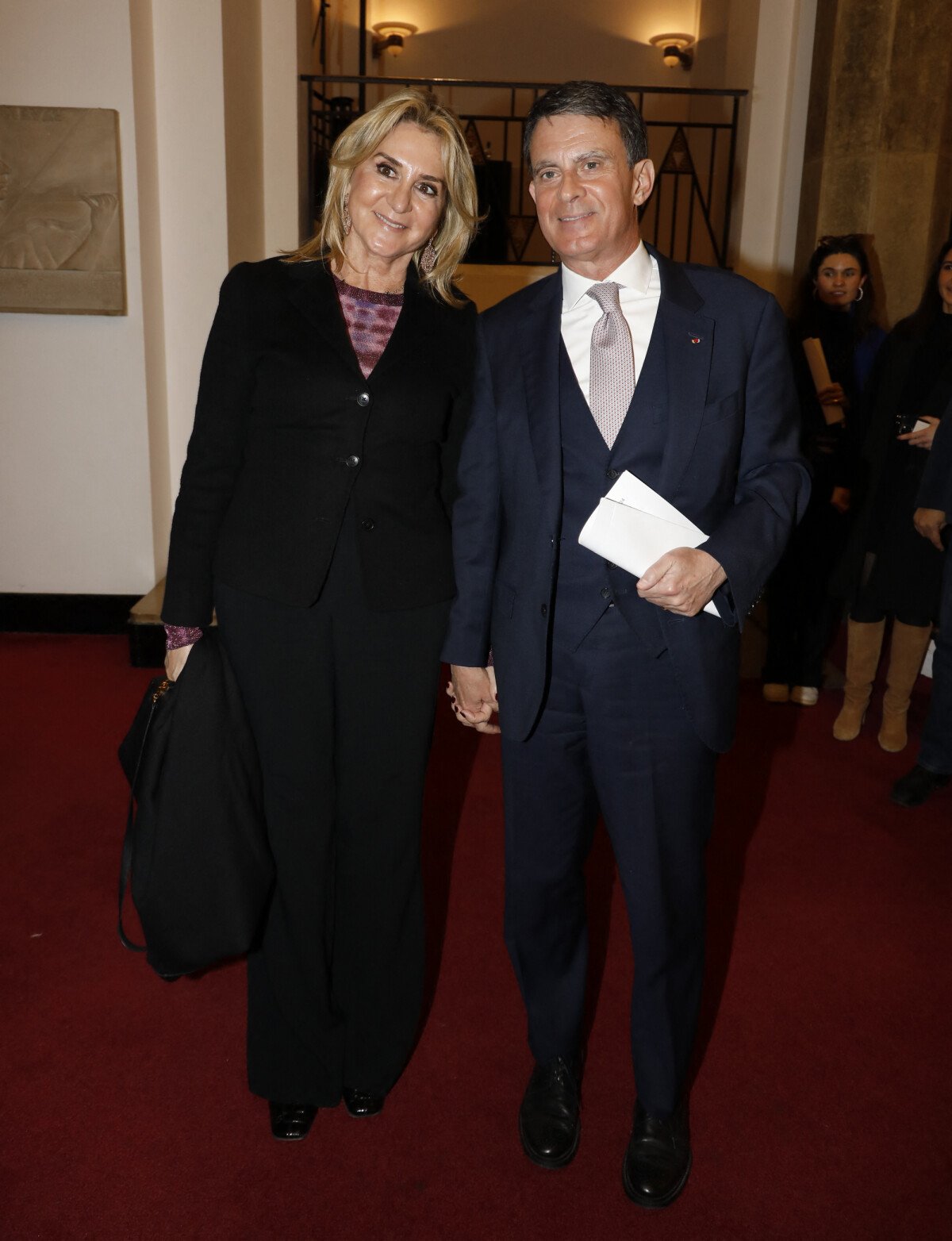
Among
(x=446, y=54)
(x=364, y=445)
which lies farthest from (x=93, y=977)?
(x=446, y=54)

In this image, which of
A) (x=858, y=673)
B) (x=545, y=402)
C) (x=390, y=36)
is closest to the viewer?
(x=545, y=402)

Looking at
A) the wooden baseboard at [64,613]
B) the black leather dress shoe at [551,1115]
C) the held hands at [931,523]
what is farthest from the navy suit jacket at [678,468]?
the wooden baseboard at [64,613]

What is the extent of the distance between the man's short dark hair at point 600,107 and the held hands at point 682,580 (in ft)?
2.10

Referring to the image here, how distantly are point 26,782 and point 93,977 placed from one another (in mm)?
1286

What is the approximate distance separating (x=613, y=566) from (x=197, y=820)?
2.82ft

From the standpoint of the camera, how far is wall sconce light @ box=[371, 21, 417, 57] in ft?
34.1

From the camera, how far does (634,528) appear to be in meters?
1.62

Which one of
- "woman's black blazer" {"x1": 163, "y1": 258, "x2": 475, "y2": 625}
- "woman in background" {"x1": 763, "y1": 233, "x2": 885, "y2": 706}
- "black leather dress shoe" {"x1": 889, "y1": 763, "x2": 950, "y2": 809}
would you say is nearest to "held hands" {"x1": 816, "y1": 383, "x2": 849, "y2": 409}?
"woman in background" {"x1": 763, "y1": 233, "x2": 885, "y2": 706}

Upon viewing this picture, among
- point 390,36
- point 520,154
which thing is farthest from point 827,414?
point 390,36

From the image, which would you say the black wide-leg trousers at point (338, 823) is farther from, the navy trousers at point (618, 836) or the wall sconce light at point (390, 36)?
the wall sconce light at point (390, 36)

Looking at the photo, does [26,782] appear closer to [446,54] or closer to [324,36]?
[324,36]

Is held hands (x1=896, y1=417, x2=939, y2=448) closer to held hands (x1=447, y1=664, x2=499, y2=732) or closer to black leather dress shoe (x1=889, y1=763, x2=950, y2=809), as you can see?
black leather dress shoe (x1=889, y1=763, x2=950, y2=809)

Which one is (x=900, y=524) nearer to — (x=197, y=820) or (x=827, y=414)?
(x=827, y=414)

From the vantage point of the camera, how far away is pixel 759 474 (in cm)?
177
